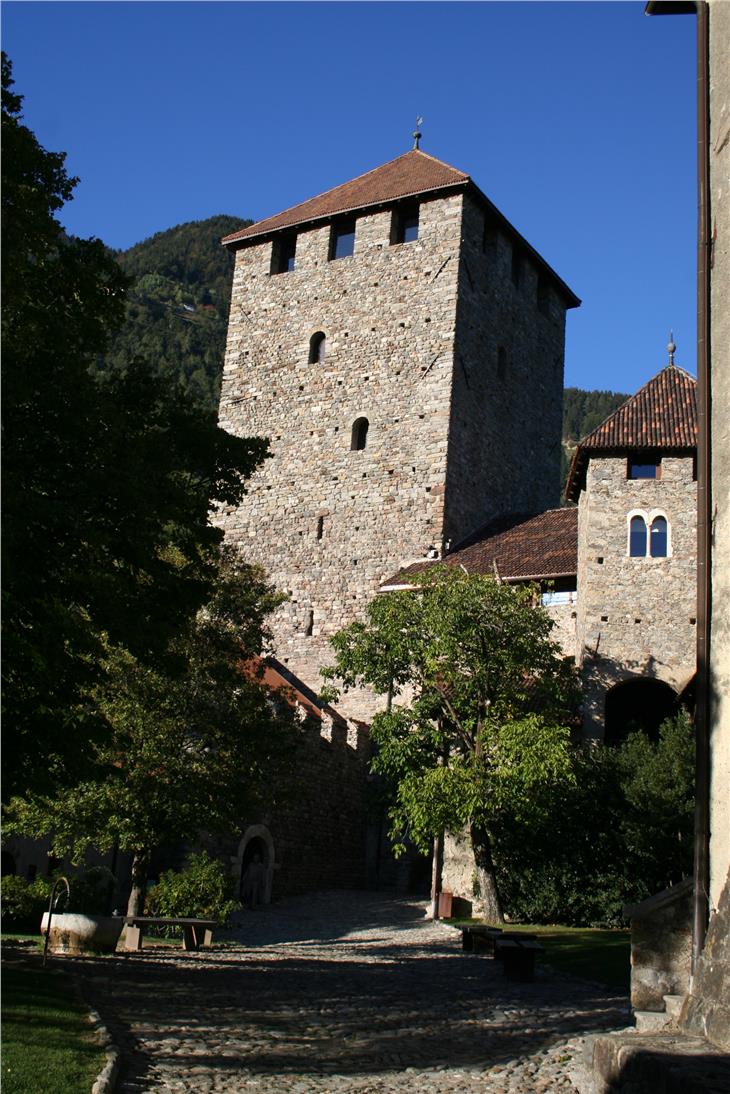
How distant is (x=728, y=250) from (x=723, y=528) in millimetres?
2323

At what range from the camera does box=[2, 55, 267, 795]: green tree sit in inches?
369

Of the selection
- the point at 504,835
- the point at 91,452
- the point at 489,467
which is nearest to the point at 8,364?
the point at 91,452

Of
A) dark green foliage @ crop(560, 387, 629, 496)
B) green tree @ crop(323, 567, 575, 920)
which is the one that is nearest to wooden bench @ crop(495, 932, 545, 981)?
green tree @ crop(323, 567, 575, 920)

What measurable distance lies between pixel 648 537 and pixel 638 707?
4025mm

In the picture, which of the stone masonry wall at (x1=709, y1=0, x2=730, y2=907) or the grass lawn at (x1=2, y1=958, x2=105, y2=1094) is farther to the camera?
the stone masonry wall at (x1=709, y1=0, x2=730, y2=907)

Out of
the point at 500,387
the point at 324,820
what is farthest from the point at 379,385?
the point at 324,820

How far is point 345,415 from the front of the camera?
33.8 m

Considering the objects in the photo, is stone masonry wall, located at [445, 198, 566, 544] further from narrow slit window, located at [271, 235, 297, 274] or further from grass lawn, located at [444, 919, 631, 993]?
grass lawn, located at [444, 919, 631, 993]

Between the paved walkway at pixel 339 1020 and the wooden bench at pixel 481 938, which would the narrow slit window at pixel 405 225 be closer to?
the wooden bench at pixel 481 938

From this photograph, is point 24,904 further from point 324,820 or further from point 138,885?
point 324,820

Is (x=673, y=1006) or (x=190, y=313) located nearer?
(x=673, y=1006)

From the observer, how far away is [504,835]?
68.1 ft

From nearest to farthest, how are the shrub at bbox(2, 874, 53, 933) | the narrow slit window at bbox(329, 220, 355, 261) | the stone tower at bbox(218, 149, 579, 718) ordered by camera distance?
the shrub at bbox(2, 874, 53, 933)
the stone tower at bbox(218, 149, 579, 718)
the narrow slit window at bbox(329, 220, 355, 261)

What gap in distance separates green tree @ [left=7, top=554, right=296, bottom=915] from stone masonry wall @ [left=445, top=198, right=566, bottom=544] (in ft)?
41.5
